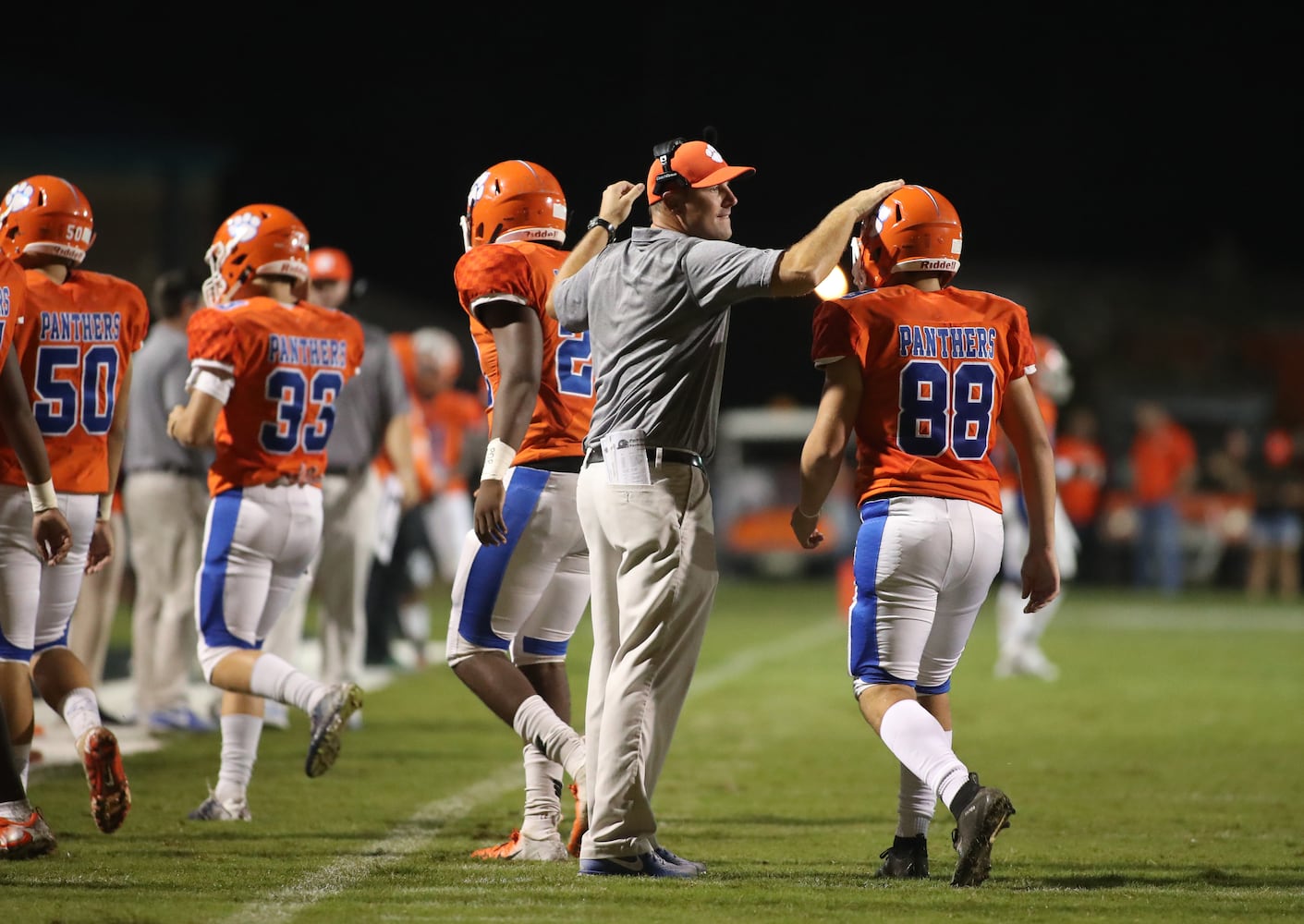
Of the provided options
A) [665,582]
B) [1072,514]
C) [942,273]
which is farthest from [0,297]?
[1072,514]

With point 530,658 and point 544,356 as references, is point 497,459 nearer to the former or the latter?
point 544,356

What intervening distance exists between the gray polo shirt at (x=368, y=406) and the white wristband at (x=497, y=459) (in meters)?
4.16

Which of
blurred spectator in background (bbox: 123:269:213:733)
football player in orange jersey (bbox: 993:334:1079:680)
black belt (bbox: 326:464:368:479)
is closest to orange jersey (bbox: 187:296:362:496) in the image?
blurred spectator in background (bbox: 123:269:213:733)

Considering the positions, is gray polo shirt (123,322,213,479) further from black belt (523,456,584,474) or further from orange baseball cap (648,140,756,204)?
orange baseball cap (648,140,756,204)

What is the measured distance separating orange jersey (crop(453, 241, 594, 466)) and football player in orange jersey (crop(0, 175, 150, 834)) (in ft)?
4.66

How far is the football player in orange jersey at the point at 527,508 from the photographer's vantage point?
18.1ft

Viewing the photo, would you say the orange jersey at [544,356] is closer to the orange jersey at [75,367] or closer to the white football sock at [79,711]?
the orange jersey at [75,367]

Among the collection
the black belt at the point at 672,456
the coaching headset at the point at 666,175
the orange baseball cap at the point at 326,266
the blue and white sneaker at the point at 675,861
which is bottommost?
the blue and white sneaker at the point at 675,861

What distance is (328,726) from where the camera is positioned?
586cm

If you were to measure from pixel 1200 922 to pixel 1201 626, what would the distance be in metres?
13.9

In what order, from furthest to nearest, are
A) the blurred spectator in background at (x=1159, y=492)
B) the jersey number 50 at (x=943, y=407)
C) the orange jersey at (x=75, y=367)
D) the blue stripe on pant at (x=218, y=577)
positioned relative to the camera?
the blurred spectator in background at (x=1159, y=492)
the blue stripe on pant at (x=218, y=577)
the orange jersey at (x=75, y=367)
the jersey number 50 at (x=943, y=407)

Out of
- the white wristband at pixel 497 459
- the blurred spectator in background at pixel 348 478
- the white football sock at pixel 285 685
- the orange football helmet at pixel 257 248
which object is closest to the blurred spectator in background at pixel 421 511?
the blurred spectator in background at pixel 348 478

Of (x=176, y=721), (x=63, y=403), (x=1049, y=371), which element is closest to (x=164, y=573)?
(x=176, y=721)

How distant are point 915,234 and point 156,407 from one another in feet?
16.4
